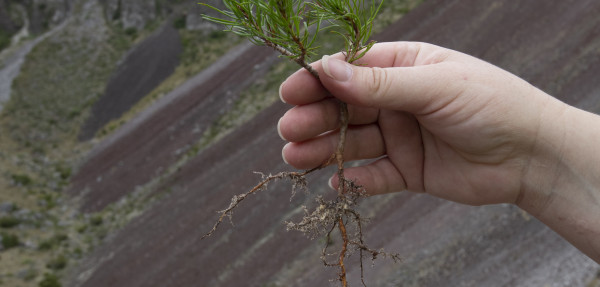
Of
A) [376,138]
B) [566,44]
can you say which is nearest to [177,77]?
[566,44]

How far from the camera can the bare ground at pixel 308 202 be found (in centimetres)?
586

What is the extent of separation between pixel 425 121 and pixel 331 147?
0.70 metres

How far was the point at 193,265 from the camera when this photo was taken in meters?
7.48

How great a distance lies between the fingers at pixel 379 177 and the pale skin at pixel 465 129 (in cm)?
10

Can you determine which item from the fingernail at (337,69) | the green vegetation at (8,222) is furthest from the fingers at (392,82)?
the green vegetation at (8,222)

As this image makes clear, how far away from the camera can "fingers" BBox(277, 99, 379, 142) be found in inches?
109

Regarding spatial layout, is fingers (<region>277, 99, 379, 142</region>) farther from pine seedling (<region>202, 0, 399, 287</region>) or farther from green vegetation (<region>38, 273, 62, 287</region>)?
green vegetation (<region>38, 273, 62, 287</region>)

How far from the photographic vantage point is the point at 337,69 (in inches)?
90.3

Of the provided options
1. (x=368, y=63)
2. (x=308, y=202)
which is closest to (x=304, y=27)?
(x=368, y=63)

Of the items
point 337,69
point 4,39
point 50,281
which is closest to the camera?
point 337,69

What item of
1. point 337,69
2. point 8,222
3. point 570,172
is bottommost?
point 8,222

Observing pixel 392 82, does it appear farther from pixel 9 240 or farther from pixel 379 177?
pixel 9 240

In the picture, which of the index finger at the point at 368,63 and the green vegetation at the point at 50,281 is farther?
the green vegetation at the point at 50,281

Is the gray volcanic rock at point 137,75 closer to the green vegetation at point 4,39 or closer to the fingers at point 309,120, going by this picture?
the green vegetation at point 4,39
